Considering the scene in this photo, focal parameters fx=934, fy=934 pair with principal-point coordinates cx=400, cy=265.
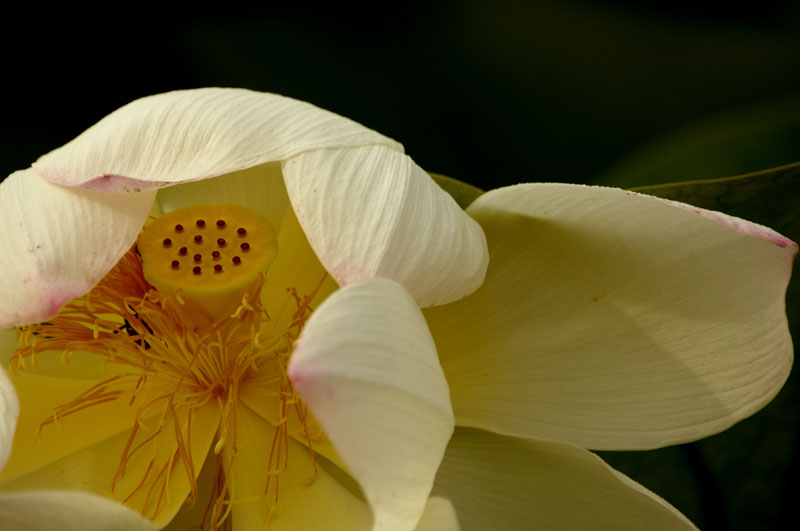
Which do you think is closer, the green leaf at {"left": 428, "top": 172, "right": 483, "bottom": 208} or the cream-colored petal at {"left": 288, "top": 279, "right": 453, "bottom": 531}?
the cream-colored petal at {"left": 288, "top": 279, "right": 453, "bottom": 531}

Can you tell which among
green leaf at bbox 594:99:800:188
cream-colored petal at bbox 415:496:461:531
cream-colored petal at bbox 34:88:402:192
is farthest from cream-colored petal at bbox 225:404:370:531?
green leaf at bbox 594:99:800:188

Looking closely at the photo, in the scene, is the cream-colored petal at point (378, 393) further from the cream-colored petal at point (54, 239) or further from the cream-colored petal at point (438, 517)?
the cream-colored petal at point (54, 239)

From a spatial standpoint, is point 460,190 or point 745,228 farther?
point 460,190

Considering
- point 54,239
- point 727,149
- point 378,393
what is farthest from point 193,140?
point 727,149

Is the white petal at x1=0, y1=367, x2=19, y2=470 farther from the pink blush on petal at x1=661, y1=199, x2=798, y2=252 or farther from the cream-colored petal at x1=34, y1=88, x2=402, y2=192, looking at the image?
the pink blush on petal at x1=661, y1=199, x2=798, y2=252

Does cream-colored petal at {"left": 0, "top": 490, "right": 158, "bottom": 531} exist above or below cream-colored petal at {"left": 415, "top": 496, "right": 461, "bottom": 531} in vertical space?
above

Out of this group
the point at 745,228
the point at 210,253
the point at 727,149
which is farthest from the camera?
the point at 727,149

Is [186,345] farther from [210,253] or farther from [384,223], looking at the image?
[384,223]

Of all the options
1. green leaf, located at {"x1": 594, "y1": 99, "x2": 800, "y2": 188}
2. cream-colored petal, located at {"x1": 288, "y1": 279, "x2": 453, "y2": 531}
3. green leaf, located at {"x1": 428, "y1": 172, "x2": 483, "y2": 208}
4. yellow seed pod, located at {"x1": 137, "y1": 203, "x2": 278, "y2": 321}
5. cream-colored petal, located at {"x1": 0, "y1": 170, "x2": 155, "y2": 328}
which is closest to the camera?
cream-colored petal, located at {"x1": 288, "y1": 279, "x2": 453, "y2": 531}
